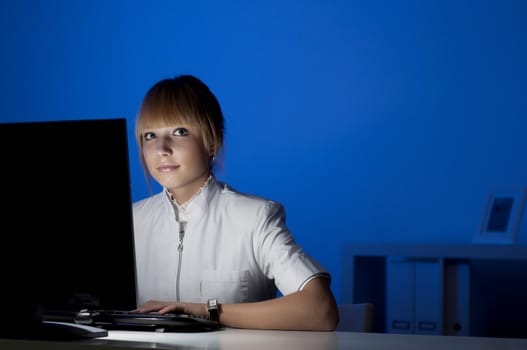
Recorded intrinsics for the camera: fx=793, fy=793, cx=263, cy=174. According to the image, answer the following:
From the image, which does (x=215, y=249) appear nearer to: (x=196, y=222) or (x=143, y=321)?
(x=196, y=222)

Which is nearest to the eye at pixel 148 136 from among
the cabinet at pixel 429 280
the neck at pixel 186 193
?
the neck at pixel 186 193

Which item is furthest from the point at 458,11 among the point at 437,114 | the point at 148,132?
the point at 148,132

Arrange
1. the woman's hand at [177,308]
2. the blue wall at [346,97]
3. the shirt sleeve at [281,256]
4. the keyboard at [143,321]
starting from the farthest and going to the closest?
Answer: the blue wall at [346,97]
the shirt sleeve at [281,256]
the woman's hand at [177,308]
the keyboard at [143,321]

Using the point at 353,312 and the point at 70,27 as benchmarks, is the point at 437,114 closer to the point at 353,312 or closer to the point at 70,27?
the point at 353,312

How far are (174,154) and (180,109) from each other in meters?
0.12

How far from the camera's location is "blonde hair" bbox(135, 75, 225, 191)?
2.07 meters

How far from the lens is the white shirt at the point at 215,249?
2.04m

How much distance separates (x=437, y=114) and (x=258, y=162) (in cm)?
81

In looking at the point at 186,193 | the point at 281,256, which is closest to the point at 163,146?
the point at 186,193

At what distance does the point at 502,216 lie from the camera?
113 inches

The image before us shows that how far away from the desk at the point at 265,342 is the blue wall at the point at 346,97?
5.65 feet

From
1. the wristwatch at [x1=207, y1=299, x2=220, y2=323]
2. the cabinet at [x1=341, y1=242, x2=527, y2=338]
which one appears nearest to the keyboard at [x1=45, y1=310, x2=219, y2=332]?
the wristwatch at [x1=207, y1=299, x2=220, y2=323]

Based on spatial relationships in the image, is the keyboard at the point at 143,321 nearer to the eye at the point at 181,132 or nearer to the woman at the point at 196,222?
the woman at the point at 196,222

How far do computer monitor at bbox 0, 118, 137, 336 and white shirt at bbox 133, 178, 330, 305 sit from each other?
733 millimetres
